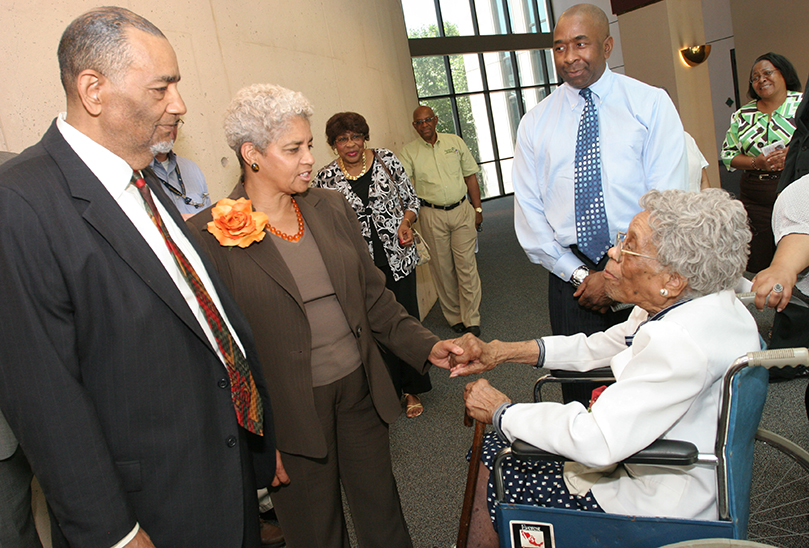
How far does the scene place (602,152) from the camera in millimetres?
2162

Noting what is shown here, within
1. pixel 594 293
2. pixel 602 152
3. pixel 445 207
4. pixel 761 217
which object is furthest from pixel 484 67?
pixel 594 293

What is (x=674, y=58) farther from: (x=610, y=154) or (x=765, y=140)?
(x=610, y=154)

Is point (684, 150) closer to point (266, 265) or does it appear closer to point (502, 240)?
point (266, 265)

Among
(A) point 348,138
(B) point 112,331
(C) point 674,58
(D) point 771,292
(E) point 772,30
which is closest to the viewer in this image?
(B) point 112,331

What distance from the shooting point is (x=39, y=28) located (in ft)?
7.22

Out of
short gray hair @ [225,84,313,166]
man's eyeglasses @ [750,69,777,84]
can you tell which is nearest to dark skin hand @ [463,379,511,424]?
short gray hair @ [225,84,313,166]

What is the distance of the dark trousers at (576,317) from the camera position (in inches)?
87.6

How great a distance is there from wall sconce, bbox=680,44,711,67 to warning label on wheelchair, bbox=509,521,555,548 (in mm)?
8559

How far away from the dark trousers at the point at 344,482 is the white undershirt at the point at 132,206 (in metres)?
0.55

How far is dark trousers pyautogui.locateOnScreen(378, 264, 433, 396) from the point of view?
3.50 metres

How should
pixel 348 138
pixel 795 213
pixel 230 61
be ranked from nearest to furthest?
pixel 795 213 → pixel 230 61 → pixel 348 138

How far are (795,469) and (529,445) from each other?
1.62 metres

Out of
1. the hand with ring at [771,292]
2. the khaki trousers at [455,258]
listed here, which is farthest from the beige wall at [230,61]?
the hand with ring at [771,292]

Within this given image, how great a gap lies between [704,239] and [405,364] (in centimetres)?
236
